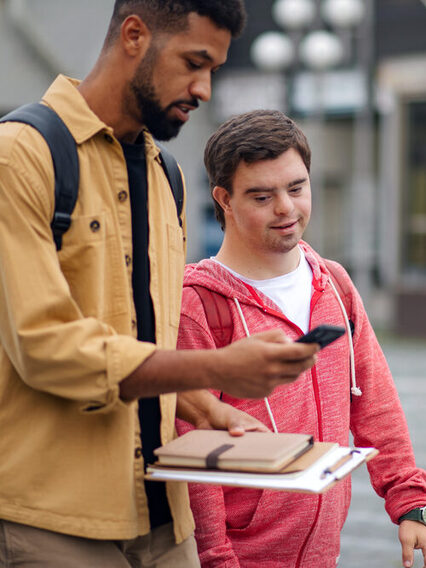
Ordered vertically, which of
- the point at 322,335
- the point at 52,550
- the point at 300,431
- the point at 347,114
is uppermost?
the point at 347,114

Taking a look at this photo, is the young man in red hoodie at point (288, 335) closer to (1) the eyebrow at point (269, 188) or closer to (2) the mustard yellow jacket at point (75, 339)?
(1) the eyebrow at point (269, 188)

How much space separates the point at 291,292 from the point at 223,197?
36 cm

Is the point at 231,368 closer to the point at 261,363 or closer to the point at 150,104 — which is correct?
the point at 261,363

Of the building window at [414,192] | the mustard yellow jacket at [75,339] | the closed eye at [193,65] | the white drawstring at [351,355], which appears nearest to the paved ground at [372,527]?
the white drawstring at [351,355]

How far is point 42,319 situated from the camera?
2.09 m

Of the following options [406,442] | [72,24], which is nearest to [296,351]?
[406,442]

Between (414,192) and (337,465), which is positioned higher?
(414,192)

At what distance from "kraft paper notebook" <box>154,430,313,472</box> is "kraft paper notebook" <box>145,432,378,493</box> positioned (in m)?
0.01

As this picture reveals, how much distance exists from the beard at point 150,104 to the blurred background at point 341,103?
9388 mm

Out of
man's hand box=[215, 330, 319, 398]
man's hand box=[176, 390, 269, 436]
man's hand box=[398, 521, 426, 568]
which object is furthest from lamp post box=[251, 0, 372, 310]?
man's hand box=[215, 330, 319, 398]

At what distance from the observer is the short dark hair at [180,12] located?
88.8 inches

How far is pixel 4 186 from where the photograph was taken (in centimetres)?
211

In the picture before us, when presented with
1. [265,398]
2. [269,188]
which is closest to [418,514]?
[265,398]

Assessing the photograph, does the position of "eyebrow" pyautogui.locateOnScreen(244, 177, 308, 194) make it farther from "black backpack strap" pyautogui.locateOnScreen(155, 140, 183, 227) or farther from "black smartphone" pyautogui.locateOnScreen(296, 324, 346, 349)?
"black smartphone" pyautogui.locateOnScreen(296, 324, 346, 349)
